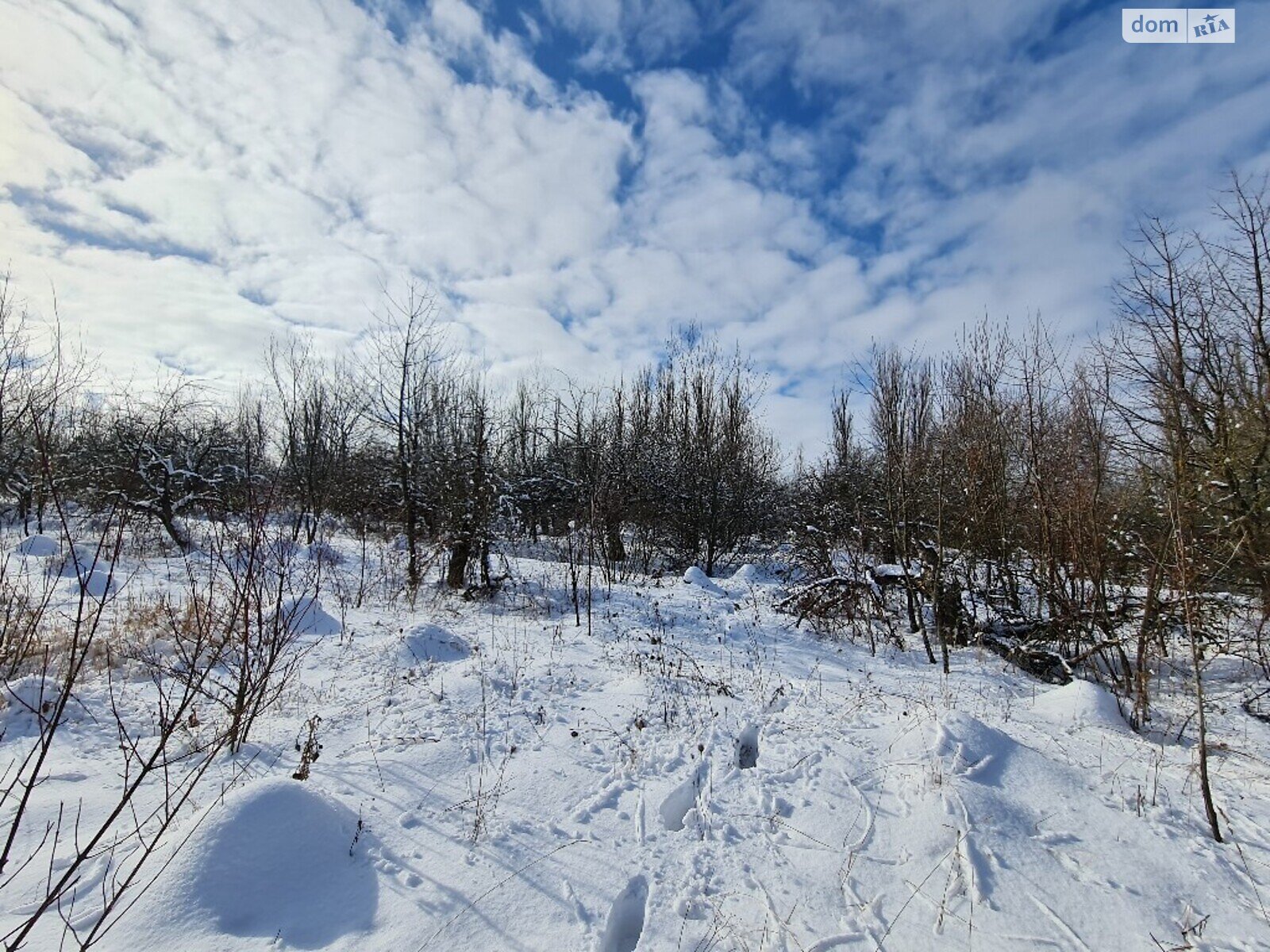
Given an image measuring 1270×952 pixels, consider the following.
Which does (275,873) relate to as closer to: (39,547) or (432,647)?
(432,647)

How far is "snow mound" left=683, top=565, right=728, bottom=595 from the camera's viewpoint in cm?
1034

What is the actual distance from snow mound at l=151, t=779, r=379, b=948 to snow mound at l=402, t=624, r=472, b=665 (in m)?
3.00

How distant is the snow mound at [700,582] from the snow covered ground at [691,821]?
4.72 metres

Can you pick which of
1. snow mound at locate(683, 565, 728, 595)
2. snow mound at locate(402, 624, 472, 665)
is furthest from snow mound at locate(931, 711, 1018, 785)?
A: snow mound at locate(683, 565, 728, 595)

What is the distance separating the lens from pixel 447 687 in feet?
16.7

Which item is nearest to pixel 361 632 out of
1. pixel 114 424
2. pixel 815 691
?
pixel 815 691

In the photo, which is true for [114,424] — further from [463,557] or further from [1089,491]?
[1089,491]

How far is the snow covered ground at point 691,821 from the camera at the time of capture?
2.49 meters

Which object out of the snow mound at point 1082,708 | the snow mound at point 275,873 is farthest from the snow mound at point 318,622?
the snow mound at point 1082,708

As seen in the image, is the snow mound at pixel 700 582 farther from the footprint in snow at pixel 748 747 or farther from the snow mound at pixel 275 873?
the snow mound at pixel 275 873

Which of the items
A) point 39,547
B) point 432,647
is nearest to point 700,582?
point 432,647

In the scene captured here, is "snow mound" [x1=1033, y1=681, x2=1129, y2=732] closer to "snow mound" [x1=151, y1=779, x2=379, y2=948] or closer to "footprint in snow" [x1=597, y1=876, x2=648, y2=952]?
"footprint in snow" [x1=597, y1=876, x2=648, y2=952]

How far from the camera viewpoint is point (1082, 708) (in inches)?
190

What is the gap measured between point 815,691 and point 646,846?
2.67m
